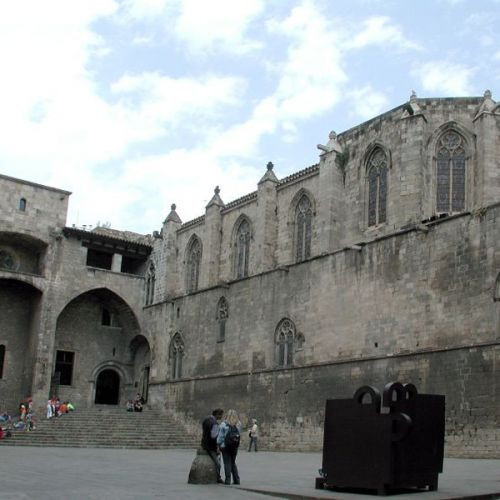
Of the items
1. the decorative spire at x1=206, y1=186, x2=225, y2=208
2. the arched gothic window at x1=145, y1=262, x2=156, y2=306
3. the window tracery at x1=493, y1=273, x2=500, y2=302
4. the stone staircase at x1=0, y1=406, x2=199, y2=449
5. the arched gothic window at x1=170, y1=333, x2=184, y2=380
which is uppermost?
the decorative spire at x1=206, y1=186, x2=225, y2=208

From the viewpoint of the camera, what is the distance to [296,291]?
26.3 meters

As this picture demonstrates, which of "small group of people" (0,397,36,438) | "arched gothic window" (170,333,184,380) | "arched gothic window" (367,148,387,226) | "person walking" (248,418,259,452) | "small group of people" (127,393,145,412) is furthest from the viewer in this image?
"small group of people" (127,393,145,412)

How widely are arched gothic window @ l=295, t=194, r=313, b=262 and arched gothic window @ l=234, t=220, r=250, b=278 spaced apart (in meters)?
3.16

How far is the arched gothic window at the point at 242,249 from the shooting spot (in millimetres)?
31469

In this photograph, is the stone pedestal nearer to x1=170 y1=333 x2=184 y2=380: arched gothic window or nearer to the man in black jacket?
the man in black jacket

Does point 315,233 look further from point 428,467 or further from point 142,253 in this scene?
point 428,467

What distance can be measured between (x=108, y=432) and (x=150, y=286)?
9.49 m

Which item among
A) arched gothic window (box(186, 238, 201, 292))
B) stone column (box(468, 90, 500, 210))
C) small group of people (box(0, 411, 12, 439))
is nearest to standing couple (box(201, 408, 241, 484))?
stone column (box(468, 90, 500, 210))

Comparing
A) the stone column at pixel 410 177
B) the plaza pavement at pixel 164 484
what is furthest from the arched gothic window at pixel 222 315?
the plaza pavement at pixel 164 484

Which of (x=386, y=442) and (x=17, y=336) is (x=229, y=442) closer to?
(x=386, y=442)

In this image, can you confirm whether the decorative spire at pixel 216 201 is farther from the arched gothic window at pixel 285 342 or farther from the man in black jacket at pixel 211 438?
the man in black jacket at pixel 211 438

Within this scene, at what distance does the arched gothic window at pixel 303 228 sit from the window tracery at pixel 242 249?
3.11m

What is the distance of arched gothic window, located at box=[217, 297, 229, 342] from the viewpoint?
2994 cm

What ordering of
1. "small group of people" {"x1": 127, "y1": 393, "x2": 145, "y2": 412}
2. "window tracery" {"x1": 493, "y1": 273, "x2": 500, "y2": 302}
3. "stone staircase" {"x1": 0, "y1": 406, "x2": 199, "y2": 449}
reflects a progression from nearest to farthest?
"window tracery" {"x1": 493, "y1": 273, "x2": 500, "y2": 302}
"stone staircase" {"x1": 0, "y1": 406, "x2": 199, "y2": 449}
"small group of people" {"x1": 127, "y1": 393, "x2": 145, "y2": 412}
